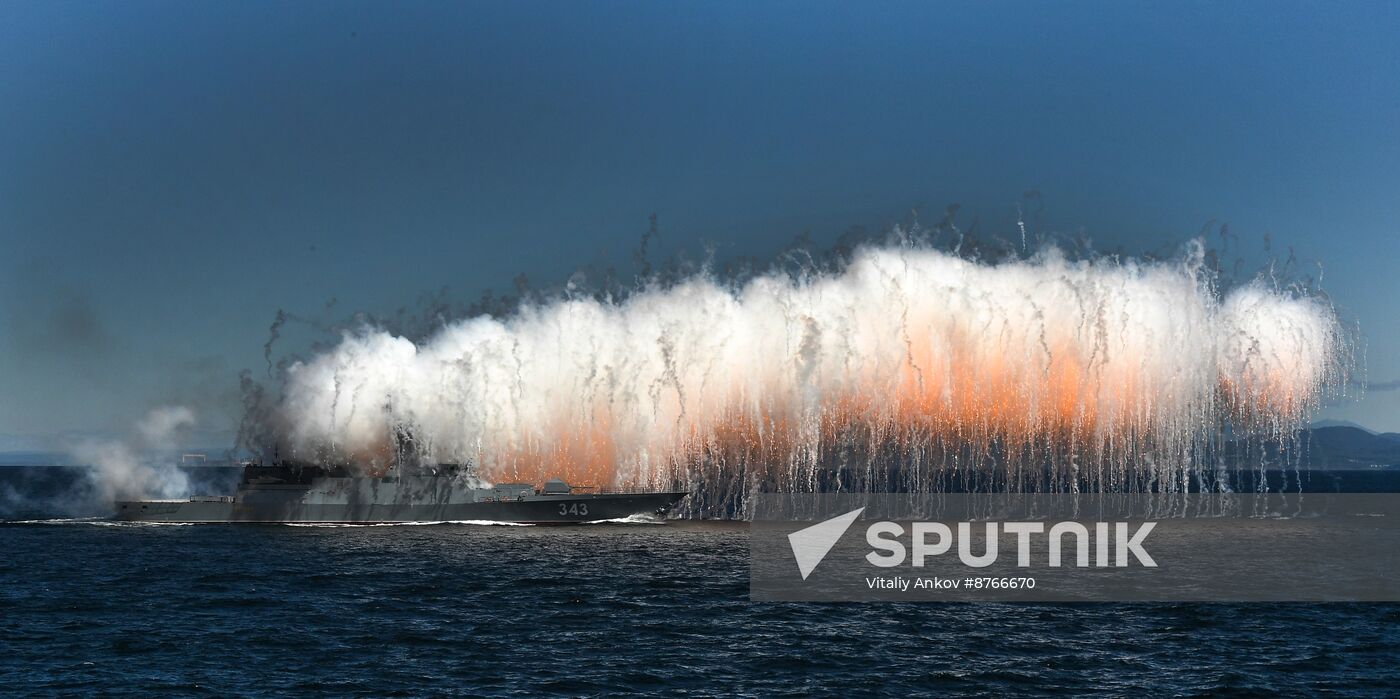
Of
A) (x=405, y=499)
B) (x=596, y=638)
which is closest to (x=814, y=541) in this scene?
(x=405, y=499)

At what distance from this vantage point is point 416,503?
427ft

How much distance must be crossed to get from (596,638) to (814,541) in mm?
54272

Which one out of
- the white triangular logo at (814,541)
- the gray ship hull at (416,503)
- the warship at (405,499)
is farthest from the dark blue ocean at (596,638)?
the warship at (405,499)

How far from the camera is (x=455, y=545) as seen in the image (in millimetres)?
104750

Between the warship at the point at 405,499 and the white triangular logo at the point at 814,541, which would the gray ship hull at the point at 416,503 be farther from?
the white triangular logo at the point at 814,541

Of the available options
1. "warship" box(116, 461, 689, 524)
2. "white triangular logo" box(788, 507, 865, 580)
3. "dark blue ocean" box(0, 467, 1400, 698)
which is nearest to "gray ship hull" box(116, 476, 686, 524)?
"warship" box(116, 461, 689, 524)

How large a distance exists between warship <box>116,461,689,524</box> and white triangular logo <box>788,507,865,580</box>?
1703 cm

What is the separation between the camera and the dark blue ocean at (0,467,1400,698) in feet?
160

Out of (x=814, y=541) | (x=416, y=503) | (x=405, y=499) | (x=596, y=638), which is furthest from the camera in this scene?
(x=405, y=499)

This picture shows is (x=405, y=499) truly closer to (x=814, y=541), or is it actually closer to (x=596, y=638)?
(x=814, y=541)

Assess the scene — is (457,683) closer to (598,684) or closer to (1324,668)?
(598,684)

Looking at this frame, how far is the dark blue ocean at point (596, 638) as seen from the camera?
Result: 1918 inches

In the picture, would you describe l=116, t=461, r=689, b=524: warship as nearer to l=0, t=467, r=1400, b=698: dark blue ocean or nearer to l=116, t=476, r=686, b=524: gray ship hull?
l=116, t=476, r=686, b=524: gray ship hull

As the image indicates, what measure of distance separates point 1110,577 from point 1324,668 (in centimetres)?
2949
